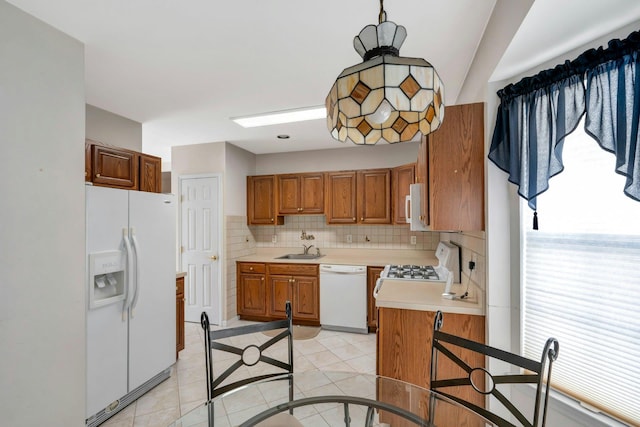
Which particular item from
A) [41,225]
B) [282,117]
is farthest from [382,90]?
[282,117]

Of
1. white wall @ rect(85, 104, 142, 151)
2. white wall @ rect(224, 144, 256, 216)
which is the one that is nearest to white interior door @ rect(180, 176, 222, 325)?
white wall @ rect(224, 144, 256, 216)

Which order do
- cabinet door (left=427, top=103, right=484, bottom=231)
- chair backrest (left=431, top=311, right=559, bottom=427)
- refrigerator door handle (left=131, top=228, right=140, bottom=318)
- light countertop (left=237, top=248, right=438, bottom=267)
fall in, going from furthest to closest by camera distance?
light countertop (left=237, top=248, right=438, bottom=267) → refrigerator door handle (left=131, top=228, right=140, bottom=318) → cabinet door (left=427, top=103, right=484, bottom=231) → chair backrest (left=431, top=311, right=559, bottom=427)

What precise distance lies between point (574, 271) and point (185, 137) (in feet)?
13.4

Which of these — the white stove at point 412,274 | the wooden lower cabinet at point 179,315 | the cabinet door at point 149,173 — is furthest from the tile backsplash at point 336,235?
the cabinet door at point 149,173

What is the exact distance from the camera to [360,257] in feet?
14.2

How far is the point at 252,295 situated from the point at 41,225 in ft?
9.52

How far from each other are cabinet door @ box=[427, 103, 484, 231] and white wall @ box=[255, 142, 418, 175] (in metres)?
2.32

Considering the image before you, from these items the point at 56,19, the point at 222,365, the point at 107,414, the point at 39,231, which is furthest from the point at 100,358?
the point at 56,19

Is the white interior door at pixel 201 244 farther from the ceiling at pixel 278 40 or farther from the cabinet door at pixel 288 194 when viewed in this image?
the ceiling at pixel 278 40

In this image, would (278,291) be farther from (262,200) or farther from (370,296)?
(262,200)

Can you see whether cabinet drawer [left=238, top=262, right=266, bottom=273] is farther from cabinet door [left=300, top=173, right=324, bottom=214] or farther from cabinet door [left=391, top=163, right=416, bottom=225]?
cabinet door [left=391, top=163, right=416, bottom=225]

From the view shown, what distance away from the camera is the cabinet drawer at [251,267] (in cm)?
417

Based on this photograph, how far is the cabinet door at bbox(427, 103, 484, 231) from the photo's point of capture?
1795 mm

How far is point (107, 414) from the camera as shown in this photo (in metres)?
2.13
